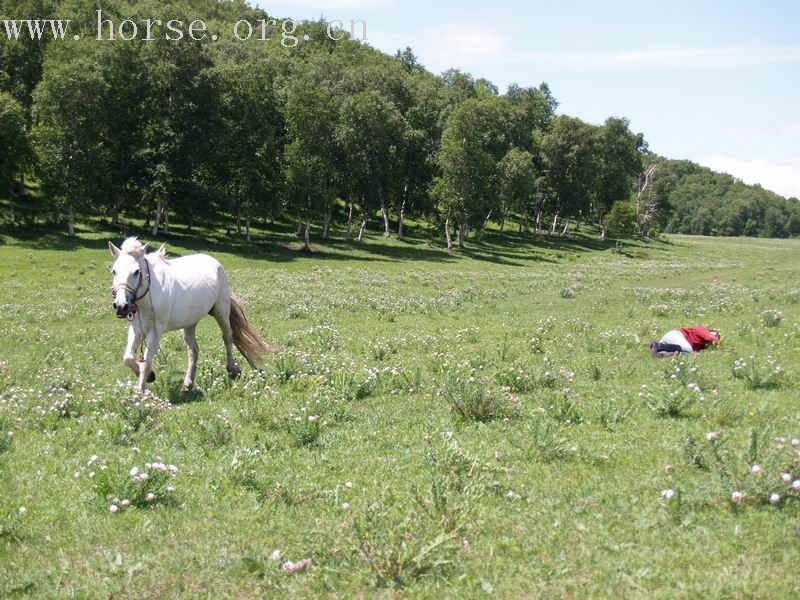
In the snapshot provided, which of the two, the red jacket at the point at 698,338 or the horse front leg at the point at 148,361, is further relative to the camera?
the red jacket at the point at 698,338

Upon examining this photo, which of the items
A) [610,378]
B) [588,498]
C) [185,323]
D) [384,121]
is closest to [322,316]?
[185,323]

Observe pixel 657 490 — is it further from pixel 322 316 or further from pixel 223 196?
pixel 223 196

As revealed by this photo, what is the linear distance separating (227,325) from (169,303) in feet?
6.87

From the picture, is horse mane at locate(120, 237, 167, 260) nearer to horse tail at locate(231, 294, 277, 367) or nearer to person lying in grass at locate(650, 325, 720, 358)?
horse tail at locate(231, 294, 277, 367)

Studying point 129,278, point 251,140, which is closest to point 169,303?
point 129,278

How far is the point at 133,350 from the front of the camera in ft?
43.4

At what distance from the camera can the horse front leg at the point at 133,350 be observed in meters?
12.9

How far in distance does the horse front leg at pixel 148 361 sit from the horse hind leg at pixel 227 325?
6.99ft

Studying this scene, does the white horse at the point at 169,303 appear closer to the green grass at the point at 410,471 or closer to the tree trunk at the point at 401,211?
the green grass at the point at 410,471

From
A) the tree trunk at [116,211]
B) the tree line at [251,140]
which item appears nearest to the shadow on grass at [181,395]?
the tree line at [251,140]

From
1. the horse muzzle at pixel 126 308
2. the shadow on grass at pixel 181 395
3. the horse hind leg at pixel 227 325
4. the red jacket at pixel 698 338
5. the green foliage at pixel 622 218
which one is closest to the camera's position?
the horse muzzle at pixel 126 308

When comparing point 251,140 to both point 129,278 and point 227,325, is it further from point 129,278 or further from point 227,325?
point 129,278

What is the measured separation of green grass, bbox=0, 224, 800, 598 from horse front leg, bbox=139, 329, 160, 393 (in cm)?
48

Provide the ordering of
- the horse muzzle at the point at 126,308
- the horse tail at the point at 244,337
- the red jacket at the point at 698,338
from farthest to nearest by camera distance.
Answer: the red jacket at the point at 698,338 < the horse tail at the point at 244,337 < the horse muzzle at the point at 126,308
